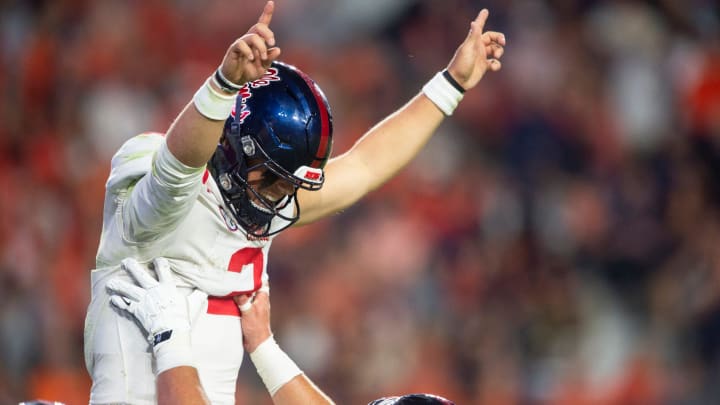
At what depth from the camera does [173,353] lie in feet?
9.02

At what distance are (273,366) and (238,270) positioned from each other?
421 mm

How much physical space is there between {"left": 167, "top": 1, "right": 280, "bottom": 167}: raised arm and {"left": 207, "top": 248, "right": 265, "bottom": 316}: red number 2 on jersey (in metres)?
0.53

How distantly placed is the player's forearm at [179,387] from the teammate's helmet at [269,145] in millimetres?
472

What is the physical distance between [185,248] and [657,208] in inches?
150

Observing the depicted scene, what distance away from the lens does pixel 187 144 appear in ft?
8.21

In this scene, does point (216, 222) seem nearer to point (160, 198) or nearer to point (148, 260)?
point (148, 260)

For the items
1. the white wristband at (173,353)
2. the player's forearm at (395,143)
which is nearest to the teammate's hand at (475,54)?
the player's forearm at (395,143)

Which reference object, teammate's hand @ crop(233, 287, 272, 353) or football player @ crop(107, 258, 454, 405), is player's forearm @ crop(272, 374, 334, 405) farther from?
football player @ crop(107, 258, 454, 405)

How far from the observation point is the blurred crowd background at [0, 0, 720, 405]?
5.86 meters

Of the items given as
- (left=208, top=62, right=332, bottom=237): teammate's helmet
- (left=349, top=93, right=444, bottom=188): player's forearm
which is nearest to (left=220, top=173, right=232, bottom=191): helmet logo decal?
(left=208, top=62, right=332, bottom=237): teammate's helmet

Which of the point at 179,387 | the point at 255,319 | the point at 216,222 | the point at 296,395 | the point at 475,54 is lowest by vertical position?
the point at 296,395

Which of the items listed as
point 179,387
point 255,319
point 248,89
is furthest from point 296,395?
point 248,89

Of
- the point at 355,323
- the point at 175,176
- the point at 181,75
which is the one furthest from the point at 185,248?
the point at 181,75

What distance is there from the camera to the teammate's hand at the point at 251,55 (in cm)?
243
